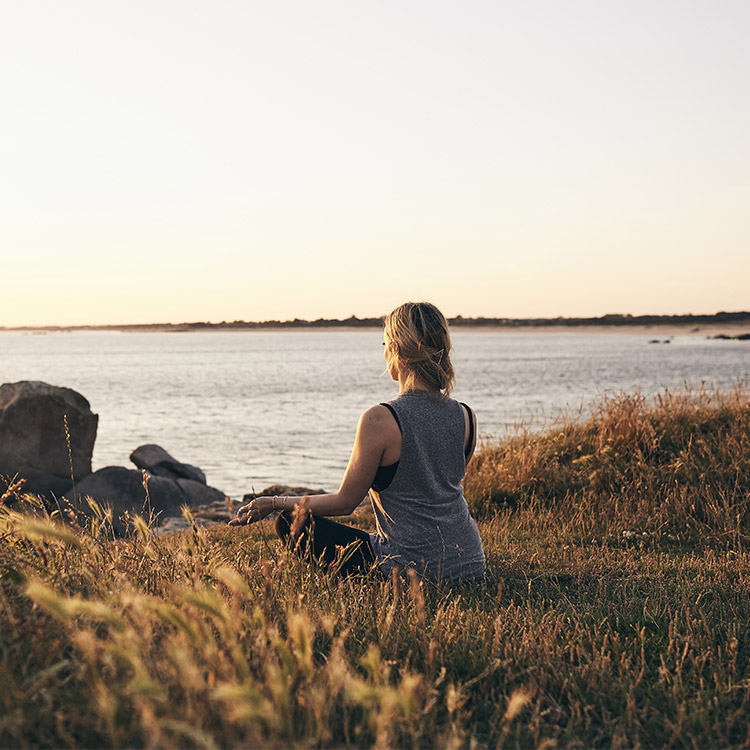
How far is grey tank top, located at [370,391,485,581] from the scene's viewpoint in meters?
4.41

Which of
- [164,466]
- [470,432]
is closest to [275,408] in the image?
[164,466]

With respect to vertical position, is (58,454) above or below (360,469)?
below

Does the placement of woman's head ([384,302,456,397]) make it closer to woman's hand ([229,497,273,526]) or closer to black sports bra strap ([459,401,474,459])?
black sports bra strap ([459,401,474,459])

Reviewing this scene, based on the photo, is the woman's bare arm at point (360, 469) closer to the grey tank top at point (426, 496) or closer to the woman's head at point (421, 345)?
the grey tank top at point (426, 496)

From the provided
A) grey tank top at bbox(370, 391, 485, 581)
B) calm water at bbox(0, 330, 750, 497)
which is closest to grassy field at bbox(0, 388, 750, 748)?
grey tank top at bbox(370, 391, 485, 581)

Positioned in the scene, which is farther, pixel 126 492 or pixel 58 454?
pixel 58 454

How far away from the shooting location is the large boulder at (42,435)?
12930mm

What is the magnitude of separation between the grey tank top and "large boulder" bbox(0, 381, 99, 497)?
996 cm

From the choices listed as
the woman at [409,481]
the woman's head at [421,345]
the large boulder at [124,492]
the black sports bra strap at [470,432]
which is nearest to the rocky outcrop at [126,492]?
the large boulder at [124,492]

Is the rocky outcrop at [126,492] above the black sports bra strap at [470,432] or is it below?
below

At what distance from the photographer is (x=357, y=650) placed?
316cm

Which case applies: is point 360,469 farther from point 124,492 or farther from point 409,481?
point 124,492

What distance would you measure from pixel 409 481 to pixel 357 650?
1441 millimetres

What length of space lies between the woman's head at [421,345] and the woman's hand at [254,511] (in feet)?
3.67
